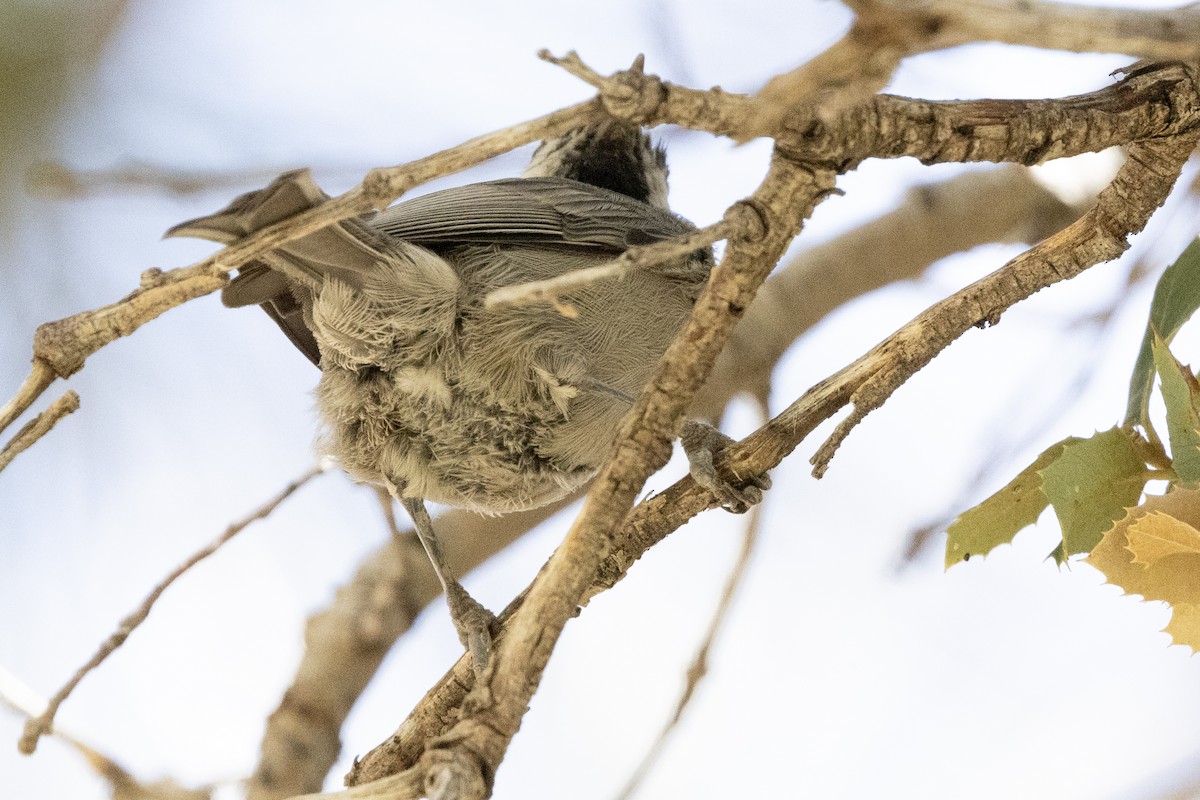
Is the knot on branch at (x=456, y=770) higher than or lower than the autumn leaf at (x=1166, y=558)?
lower

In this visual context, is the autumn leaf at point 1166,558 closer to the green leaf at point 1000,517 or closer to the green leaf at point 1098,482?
the green leaf at point 1098,482

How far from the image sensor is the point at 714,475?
2.68m

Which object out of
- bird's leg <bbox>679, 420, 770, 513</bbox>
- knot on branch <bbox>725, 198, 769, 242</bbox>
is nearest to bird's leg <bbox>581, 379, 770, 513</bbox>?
bird's leg <bbox>679, 420, 770, 513</bbox>

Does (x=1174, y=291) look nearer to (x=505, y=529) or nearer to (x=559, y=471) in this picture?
(x=559, y=471)

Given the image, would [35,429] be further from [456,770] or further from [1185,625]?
[1185,625]

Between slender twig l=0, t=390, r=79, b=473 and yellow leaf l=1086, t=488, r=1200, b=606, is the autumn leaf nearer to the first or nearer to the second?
yellow leaf l=1086, t=488, r=1200, b=606

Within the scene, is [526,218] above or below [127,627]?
above

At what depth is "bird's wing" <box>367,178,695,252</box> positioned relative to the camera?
3.40m

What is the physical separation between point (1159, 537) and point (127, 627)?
1982mm

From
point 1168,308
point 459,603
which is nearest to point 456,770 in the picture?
point 1168,308

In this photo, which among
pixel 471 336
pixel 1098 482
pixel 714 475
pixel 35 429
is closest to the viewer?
pixel 35 429

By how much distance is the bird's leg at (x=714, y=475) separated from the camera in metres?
2.68

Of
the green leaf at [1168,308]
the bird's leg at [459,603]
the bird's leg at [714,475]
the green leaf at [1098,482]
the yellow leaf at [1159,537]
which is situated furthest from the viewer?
the bird's leg at [459,603]

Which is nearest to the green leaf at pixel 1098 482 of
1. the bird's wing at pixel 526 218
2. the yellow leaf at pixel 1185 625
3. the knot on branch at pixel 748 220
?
the yellow leaf at pixel 1185 625
